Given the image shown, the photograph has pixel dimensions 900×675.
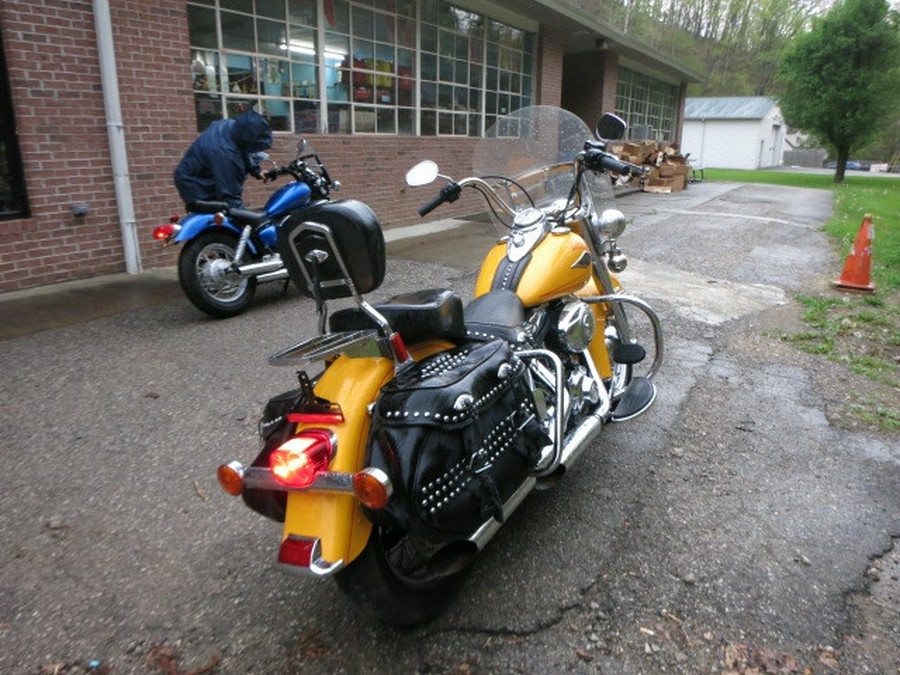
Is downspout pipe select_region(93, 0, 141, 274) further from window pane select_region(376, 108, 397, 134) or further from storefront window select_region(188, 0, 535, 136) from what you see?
window pane select_region(376, 108, 397, 134)

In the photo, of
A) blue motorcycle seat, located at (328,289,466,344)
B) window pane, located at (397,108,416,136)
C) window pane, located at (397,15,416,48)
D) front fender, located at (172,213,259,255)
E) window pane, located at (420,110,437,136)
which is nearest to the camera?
blue motorcycle seat, located at (328,289,466,344)

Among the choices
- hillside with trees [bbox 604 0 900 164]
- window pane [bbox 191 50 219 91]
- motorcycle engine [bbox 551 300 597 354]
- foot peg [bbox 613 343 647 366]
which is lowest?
foot peg [bbox 613 343 647 366]

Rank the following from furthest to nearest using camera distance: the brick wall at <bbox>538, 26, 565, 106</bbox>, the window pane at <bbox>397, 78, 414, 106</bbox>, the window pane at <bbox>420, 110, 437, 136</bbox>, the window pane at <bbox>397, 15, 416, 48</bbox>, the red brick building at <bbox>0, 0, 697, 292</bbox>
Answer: the brick wall at <bbox>538, 26, 565, 106</bbox> < the window pane at <bbox>420, 110, 437, 136</bbox> < the window pane at <bbox>397, 78, 414, 106</bbox> < the window pane at <bbox>397, 15, 416, 48</bbox> < the red brick building at <bbox>0, 0, 697, 292</bbox>

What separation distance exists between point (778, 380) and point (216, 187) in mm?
4663

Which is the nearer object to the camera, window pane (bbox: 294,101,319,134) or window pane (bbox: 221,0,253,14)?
window pane (bbox: 221,0,253,14)

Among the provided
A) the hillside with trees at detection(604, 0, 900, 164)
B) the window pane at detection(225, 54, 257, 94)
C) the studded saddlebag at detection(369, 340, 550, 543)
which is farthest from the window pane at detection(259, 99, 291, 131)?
the hillside with trees at detection(604, 0, 900, 164)

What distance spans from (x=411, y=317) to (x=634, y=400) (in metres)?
1.73

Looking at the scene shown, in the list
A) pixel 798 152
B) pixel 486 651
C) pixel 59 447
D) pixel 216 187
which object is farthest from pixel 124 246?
pixel 798 152

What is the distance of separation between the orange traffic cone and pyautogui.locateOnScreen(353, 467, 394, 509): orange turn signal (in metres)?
6.73

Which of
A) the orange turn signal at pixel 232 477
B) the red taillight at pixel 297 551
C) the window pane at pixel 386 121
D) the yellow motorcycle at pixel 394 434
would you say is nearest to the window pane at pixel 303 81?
the window pane at pixel 386 121

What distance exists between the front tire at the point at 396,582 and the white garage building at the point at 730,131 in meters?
45.3

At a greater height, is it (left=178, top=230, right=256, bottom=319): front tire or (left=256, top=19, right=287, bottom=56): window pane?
(left=256, top=19, right=287, bottom=56): window pane

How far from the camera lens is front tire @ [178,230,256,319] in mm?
5188

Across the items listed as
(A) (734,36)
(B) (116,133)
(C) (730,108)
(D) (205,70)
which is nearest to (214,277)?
(B) (116,133)
